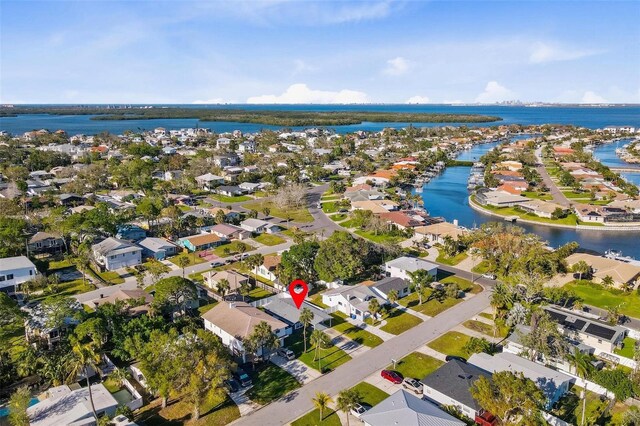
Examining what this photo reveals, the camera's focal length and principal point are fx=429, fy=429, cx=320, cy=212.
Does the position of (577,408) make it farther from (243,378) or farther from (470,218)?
(470,218)

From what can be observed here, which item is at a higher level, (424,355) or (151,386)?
(151,386)

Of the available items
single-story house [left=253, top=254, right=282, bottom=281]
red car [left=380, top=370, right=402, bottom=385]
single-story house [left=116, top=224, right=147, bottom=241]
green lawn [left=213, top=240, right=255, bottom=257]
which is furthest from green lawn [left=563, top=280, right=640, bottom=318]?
single-story house [left=116, top=224, right=147, bottom=241]

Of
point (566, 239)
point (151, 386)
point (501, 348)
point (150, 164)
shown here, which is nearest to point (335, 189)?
point (566, 239)

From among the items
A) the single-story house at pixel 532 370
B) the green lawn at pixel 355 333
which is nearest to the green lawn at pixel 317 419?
the green lawn at pixel 355 333

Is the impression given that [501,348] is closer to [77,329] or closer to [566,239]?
[77,329]

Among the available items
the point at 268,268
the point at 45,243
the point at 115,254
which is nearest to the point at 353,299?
the point at 268,268
